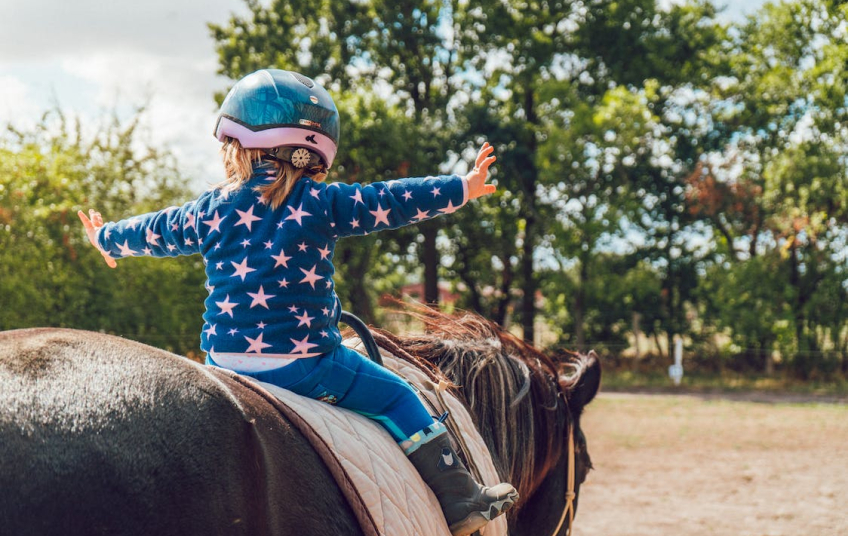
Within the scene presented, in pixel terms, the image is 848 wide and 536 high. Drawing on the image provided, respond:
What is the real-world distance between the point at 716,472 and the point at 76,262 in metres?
10.3

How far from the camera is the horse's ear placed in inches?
127

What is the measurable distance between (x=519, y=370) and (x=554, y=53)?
2225cm

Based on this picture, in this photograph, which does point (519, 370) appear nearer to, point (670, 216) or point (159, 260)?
point (159, 260)

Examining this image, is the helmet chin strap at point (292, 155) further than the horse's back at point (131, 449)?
Yes

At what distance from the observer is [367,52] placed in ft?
81.7

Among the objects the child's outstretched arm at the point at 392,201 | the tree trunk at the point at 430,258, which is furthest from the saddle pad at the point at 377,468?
the tree trunk at the point at 430,258

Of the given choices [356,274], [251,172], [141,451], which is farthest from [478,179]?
[356,274]

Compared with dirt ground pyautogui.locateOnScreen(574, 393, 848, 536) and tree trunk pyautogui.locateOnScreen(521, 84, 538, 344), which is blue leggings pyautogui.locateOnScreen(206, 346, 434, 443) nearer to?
dirt ground pyautogui.locateOnScreen(574, 393, 848, 536)

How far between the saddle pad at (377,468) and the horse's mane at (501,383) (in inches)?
24.8

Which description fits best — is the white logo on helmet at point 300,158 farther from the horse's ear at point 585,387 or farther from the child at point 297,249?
the horse's ear at point 585,387

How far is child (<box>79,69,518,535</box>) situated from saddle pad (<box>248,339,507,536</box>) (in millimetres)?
55

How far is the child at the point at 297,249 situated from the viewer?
→ 1902 mm

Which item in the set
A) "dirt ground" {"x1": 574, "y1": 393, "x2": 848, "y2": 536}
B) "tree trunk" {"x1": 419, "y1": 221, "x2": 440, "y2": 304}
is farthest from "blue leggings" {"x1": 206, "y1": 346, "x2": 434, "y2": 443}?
"tree trunk" {"x1": 419, "y1": 221, "x2": 440, "y2": 304}

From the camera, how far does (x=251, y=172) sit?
2002 millimetres
